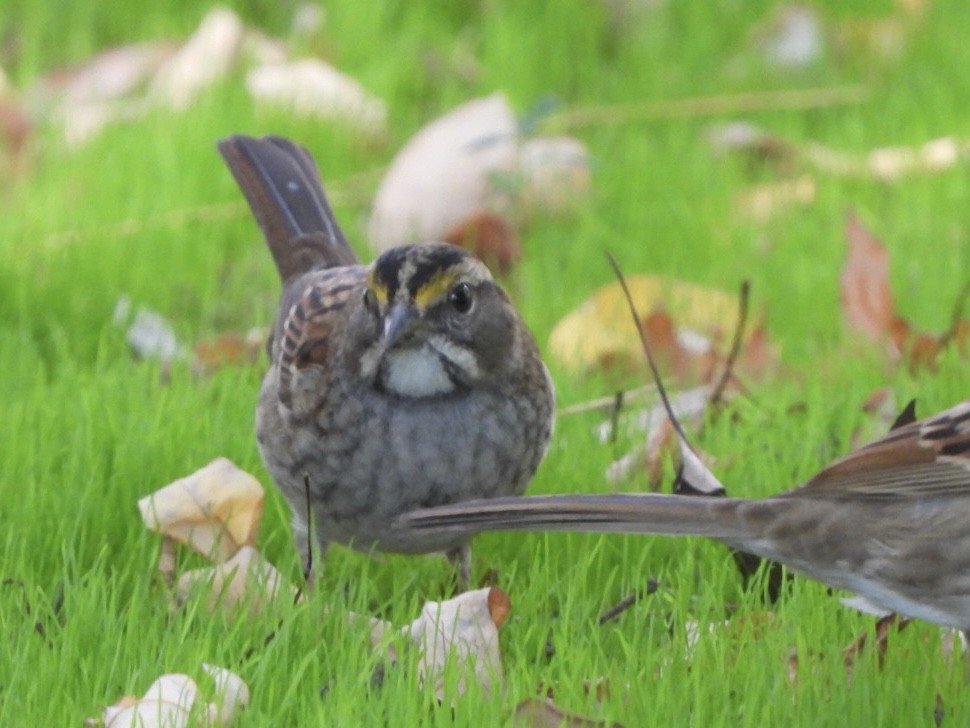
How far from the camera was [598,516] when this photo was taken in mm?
3564

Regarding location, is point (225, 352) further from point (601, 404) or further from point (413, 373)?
point (413, 373)

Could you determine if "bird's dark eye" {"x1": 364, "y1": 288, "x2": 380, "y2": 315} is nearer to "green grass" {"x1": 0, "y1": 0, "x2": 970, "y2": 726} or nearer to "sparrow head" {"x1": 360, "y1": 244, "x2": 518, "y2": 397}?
"sparrow head" {"x1": 360, "y1": 244, "x2": 518, "y2": 397}

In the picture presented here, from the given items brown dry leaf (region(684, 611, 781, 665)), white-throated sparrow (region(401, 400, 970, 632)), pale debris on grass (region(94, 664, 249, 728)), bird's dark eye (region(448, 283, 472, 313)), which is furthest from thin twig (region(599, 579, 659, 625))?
pale debris on grass (region(94, 664, 249, 728))

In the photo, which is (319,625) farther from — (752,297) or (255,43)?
(255,43)

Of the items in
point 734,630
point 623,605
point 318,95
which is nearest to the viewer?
point 734,630

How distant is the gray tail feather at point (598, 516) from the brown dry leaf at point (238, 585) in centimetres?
47

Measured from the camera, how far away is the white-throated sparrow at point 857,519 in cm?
355

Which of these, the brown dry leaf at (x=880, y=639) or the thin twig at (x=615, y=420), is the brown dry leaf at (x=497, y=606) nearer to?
the brown dry leaf at (x=880, y=639)

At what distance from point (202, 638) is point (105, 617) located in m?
0.22

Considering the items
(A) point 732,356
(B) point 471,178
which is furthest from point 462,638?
(B) point 471,178

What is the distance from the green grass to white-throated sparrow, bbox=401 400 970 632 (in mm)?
177

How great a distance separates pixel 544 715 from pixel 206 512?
3.99 ft

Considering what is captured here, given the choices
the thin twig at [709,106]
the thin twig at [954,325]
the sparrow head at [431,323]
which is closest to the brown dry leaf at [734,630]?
the sparrow head at [431,323]

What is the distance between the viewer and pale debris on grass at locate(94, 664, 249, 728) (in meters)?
3.39
